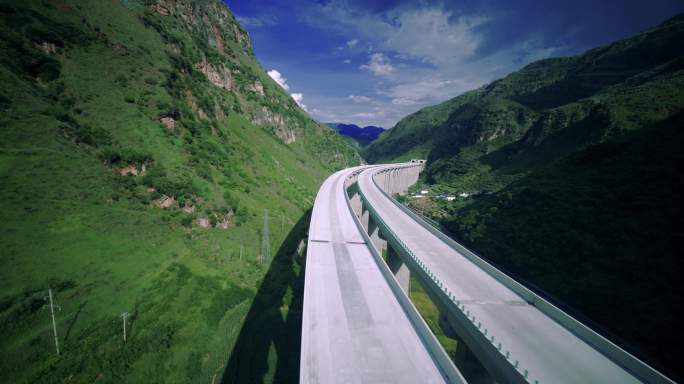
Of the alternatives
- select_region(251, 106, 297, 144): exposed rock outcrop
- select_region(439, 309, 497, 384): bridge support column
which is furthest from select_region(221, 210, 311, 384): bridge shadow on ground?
select_region(251, 106, 297, 144): exposed rock outcrop

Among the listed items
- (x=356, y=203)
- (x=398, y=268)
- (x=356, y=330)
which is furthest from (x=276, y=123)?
(x=356, y=330)

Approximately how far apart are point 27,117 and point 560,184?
86.4 metres

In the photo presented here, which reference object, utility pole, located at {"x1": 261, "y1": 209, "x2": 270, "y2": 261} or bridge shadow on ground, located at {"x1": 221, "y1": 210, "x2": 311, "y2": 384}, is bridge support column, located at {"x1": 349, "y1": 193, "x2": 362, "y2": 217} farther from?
bridge shadow on ground, located at {"x1": 221, "y1": 210, "x2": 311, "y2": 384}

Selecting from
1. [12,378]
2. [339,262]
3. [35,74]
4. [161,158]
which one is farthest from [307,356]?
[35,74]

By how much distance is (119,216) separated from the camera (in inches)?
1164

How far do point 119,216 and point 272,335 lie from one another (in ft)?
73.8

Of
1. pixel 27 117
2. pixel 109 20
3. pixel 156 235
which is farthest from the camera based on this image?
pixel 109 20

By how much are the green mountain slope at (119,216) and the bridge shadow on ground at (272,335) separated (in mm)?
211

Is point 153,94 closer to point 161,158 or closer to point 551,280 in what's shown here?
point 161,158

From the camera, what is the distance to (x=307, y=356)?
35.1ft

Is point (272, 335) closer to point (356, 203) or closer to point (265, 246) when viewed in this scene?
point (265, 246)

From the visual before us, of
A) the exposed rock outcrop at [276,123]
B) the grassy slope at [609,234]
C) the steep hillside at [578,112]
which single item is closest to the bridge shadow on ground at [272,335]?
the grassy slope at [609,234]

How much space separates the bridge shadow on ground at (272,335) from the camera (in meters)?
23.2

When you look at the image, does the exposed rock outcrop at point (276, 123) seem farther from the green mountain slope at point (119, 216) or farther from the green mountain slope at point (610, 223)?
the green mountain slope at point (610, 223)
